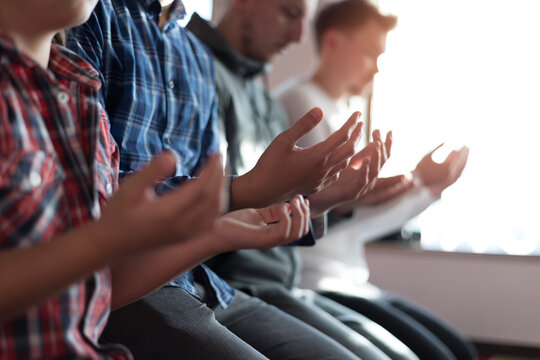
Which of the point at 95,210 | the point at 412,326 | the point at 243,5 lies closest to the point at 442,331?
the point at 412,326

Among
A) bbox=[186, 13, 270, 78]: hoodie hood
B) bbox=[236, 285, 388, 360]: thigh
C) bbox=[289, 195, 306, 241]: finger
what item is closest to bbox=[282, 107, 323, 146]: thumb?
bbox=[289, 195, 306, 241]: finger

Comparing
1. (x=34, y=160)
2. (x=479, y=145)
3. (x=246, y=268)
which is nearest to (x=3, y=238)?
(x=34, y=160)

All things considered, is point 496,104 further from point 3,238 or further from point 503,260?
point 3,238

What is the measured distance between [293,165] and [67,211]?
31 centimetres

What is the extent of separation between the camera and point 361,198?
1.31 meters

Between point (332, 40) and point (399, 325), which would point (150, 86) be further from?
point (332, 40)

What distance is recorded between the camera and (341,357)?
939 mm

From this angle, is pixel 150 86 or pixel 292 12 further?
pixel 292 12

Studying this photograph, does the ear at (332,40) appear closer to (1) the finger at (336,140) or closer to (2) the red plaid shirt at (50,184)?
(1) the finger at (336,140)

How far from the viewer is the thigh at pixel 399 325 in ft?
4.49

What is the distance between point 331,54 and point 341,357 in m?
1.20

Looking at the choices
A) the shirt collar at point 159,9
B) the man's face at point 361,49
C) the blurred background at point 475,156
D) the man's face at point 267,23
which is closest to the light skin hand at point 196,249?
the shirt collar at point 159,9

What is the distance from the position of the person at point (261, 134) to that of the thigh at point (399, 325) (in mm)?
126

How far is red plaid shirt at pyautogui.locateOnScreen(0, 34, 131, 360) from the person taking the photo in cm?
49
